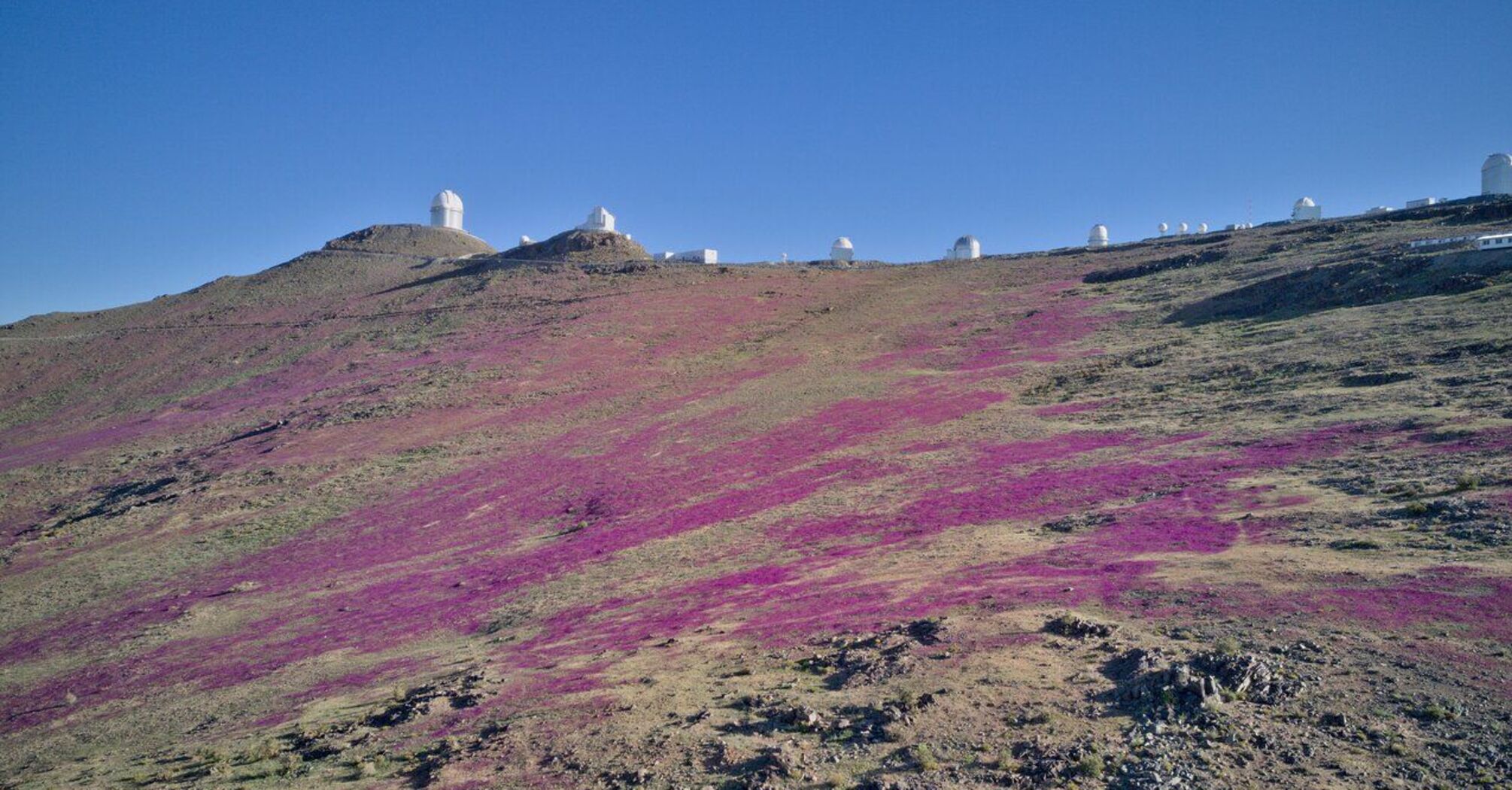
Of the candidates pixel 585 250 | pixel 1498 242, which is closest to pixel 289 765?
pixel 1498 242

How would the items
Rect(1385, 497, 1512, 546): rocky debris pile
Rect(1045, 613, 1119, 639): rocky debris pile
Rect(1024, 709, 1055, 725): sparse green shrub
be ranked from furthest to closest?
Rect(1385, 497, 1512, 546): rocky debris pile → Rect(1045, 613, 1119, 639): rocky debris pile → Rect(1024, 709, 1055, 725): sparse green shrub

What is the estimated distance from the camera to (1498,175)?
208 feet

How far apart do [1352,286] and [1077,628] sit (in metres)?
34.5

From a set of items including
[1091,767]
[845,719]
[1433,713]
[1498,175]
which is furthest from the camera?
[1498,175]

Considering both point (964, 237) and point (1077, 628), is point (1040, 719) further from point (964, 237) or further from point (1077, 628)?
point (964, 237)

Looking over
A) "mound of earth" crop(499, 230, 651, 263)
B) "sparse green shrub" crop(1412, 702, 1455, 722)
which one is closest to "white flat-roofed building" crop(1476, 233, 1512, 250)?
"sparse green shrub" crop(1412, 702, 1455, 722)

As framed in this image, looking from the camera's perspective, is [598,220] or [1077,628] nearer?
[1077,628]

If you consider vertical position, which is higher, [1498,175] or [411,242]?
[411,242]

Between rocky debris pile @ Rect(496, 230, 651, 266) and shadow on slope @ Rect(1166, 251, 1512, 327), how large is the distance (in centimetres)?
4193

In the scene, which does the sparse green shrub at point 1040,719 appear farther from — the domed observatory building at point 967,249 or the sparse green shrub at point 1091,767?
the domed observatory building at point 967,249

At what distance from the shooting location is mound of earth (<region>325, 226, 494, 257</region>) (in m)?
85.4

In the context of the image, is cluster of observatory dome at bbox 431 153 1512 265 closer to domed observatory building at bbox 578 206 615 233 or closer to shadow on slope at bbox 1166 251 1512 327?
domed observatory building at bbox 578 206 615 233

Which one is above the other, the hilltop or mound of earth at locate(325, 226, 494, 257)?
mound of earth at locate(325, 226, 494, 257)

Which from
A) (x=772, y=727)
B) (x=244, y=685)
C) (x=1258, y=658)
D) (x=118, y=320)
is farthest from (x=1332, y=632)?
(x=118, y=320)
